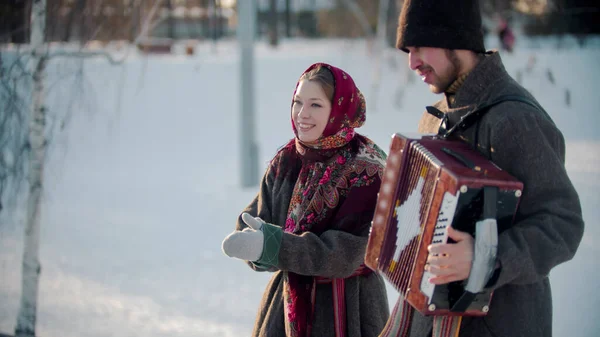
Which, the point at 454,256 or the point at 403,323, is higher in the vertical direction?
the point at 454,256

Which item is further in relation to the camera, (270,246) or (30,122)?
(30,122)

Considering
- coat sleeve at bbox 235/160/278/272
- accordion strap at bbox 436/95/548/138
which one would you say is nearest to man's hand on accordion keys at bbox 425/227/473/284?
accordion strap at bbox 436/95/548/138

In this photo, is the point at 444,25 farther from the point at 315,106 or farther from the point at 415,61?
the point at 315,106

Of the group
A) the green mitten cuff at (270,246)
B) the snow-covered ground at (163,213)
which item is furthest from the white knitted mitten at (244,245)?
the snow-covered ground at (163,213)

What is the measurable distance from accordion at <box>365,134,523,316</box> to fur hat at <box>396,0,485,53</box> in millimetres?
292

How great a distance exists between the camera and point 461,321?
1.98 meters

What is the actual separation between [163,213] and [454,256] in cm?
613

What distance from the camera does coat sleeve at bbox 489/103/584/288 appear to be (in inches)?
69.5

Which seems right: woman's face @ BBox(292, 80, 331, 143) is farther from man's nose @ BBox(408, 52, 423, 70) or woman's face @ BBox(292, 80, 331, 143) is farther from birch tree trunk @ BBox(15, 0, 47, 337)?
birch tree trunk @ BBox(15, 0, 47, 337)

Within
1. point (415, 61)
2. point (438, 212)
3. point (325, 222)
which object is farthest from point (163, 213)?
point (438, 212)

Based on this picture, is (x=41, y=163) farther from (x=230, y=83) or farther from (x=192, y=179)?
(x=230, y=83)

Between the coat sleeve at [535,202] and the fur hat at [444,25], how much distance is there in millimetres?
285

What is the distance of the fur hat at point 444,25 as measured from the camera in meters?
2.03

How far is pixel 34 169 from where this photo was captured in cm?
429
